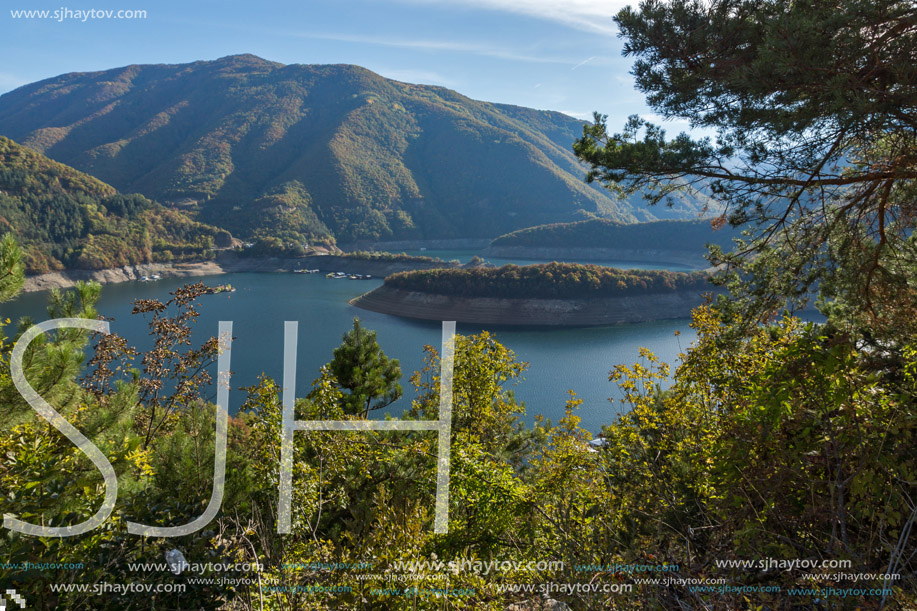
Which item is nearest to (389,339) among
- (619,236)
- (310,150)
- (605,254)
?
(605,254)

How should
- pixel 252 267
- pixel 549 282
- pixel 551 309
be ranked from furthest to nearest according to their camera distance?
pixel 252 267 < pixel 549 282 < pixel 551 309

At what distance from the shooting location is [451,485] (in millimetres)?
3967

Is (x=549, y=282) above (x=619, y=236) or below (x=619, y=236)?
below

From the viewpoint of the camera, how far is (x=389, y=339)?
33.2 metres

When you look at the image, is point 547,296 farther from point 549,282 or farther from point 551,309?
point 549,282

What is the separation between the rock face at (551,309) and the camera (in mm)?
39312

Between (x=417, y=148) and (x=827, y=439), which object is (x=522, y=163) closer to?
(x=417, y=148)

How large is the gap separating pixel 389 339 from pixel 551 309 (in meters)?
13.5

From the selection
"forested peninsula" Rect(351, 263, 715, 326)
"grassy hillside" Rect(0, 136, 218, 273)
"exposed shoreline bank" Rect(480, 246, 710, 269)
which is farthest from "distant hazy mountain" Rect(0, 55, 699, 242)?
"forested peninsula" Rect(351, 263, 715, 326)

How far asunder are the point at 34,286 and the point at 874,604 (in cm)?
5895

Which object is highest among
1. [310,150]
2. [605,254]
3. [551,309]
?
[310,150]

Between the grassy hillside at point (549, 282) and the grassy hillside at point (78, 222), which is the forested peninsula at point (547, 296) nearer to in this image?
the grassy hillside at point (549, 282)

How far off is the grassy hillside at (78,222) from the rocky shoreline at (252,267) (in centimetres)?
128

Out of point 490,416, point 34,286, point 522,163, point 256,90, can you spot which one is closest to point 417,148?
point 522,163
